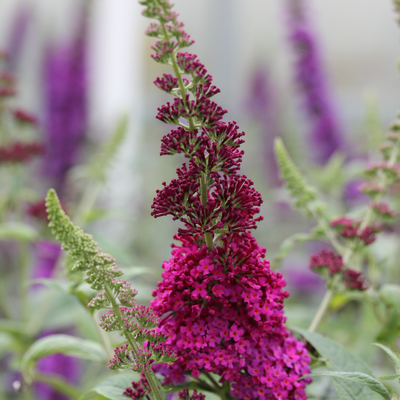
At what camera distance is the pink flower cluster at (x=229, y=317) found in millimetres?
333

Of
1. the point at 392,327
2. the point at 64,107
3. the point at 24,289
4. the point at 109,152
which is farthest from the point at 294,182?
the point at 64,107

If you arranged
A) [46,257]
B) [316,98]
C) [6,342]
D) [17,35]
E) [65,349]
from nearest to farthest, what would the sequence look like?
[65,349]
[6,342]
[46,257]
[316,98]
[17,35]

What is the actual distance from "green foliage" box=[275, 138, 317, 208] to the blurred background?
199mm

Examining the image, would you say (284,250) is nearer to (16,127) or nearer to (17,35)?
(16,127)

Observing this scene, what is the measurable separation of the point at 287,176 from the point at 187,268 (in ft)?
0.84

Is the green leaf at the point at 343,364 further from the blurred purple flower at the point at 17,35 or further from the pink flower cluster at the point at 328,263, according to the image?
the blurred purple flower at the point at 17,35

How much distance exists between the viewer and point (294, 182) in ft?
1.85

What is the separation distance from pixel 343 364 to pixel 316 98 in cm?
85

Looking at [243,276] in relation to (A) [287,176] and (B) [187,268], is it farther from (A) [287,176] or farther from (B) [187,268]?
(A) [287,176]

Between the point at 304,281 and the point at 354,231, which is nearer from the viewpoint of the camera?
the point at 354,231

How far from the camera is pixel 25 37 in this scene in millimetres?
1659

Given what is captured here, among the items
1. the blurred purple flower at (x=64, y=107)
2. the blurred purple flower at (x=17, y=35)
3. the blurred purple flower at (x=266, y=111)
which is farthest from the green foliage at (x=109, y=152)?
the blurred purple flower at (x=17, y=35)

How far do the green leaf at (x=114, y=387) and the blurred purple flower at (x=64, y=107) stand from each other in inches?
36.3

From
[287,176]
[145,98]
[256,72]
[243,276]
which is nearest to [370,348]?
[287,176]
